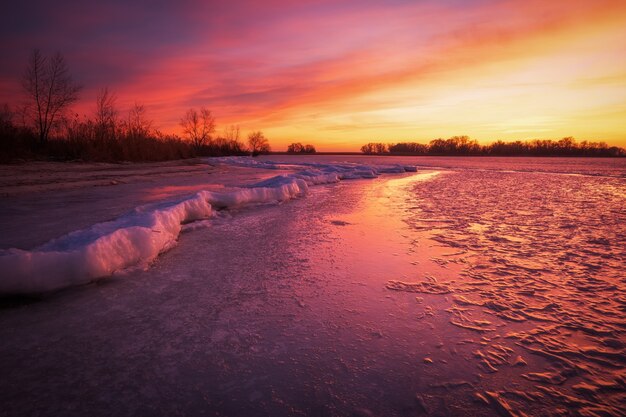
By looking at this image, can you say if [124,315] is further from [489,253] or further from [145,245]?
[489,253]

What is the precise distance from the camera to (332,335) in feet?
5.20

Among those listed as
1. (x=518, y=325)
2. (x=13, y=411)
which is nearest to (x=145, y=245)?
(x=13, y=411)

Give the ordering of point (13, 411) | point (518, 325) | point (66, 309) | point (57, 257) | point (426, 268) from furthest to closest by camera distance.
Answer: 1. point (426, 268)
2. point (57, 257)
3. point (66, 309)
4. point (518, 325)
5. point (13, 411)

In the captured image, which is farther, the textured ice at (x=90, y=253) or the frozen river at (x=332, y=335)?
the textured ice at (x=90, y=253)

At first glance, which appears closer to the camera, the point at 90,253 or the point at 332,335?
the point at 332,335

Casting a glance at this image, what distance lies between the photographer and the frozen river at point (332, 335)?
3.77 ft

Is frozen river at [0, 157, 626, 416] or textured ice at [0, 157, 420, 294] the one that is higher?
textured ice at [0, 157, 420, 294]

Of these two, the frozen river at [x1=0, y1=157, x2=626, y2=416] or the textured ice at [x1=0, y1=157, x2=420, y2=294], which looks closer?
the frozen river at [x1=0, y1=157, x2=626, y2=416]

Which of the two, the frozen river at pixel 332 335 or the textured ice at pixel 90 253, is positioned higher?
the textured ice at pixel 90 253

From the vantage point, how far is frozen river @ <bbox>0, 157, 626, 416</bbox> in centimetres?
115

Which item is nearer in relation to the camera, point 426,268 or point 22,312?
point 22,312

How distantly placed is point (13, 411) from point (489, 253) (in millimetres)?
3385

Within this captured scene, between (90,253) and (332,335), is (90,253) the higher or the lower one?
the higher one

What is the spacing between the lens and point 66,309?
1.80m
